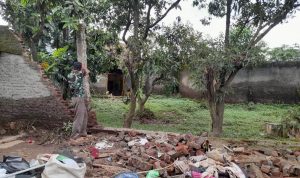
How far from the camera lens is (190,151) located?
22.0 ft

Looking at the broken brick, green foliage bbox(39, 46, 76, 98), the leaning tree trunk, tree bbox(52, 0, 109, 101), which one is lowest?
the broken brick

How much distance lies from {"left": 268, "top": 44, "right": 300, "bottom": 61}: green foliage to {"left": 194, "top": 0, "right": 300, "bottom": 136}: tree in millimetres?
11281

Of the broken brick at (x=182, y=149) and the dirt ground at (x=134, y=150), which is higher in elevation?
the broken brick at (x=182, y=149)

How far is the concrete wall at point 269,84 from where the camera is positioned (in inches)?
687

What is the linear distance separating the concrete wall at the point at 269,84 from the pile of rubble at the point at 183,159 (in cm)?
970

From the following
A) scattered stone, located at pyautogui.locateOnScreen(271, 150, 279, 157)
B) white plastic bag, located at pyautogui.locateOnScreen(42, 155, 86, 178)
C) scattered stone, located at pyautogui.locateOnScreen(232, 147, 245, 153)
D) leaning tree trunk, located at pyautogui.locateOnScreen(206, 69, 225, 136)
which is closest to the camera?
white plastic bag, located at pyautogui.locateOnScreen(42, 155, 86, 178)

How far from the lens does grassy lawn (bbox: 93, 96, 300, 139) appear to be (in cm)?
1188

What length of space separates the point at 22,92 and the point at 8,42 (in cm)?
130

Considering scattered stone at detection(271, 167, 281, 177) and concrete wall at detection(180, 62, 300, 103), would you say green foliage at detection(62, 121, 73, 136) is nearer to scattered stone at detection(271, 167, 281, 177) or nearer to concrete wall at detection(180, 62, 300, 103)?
scattered stone at detection(271, 167, 281, 177)

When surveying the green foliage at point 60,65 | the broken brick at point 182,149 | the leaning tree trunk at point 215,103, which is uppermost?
the green foliage at point 60,65

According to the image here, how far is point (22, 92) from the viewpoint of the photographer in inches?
345

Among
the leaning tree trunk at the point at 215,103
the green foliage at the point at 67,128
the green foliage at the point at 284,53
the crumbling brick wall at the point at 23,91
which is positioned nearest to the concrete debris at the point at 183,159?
the green foliage at the point at 67,128

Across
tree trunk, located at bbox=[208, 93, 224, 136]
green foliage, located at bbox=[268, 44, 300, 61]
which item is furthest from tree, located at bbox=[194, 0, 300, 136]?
green foliage, located at bbox=[268, 44, 300, 61]

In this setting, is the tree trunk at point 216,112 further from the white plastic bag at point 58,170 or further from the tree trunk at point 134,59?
the white plastic bag at point 58,170
